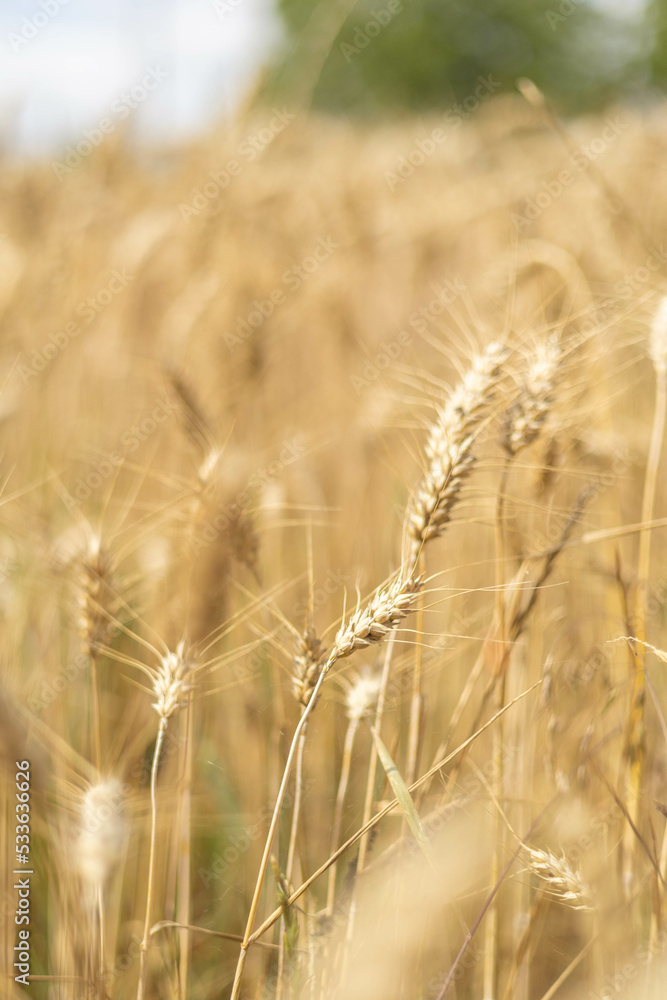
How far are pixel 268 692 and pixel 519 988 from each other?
49 cm

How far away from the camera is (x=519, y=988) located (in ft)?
2.33

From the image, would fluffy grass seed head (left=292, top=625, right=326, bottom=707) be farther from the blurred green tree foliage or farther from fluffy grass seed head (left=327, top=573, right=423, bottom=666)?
the blurred green tree foliage

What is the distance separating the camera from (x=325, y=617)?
1.11 metres

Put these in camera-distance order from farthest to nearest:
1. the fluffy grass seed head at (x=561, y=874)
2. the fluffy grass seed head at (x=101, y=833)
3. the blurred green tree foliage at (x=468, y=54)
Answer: the blurred green tree foliage at (x=468, y=54), the fluffy grass seed head at (x=561, y=874), the fluffy grass seed head at (x=101, y=833)

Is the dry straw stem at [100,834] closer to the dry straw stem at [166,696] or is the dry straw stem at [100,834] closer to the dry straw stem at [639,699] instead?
the dry straw stem at [166,696]

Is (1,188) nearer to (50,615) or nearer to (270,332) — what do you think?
(270,332)

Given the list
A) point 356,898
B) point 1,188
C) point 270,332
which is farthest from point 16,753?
point 1,188

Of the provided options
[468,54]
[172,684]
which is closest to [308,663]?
[172,684]

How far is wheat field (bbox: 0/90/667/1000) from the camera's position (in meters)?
0.56

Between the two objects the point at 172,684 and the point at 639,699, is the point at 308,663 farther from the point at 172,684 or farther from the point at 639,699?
the point at 639,699

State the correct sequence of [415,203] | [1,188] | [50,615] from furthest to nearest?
[415,203], [1,188], [50,615]

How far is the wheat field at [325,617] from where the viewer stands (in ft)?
1.82

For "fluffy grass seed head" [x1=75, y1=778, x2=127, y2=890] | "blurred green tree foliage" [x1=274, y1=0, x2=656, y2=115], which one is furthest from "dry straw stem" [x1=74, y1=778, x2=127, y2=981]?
"blurred green tree foliage" [x1=274, y1=0, x2=656, y2=115]

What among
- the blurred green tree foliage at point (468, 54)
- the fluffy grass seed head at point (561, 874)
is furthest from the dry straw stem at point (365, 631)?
the blurred green tree foliage at point (468, 54)
